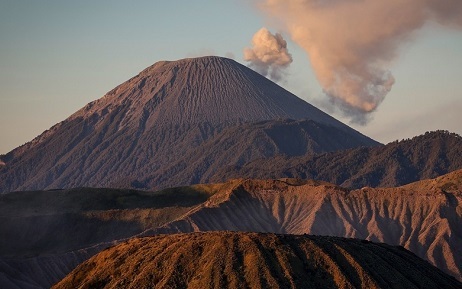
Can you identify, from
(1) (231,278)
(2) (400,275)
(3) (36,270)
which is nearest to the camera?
(1) (231,278)

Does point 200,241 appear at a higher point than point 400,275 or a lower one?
higher

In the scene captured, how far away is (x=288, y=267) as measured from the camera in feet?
382

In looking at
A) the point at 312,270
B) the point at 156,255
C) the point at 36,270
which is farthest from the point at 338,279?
the point at 36,270

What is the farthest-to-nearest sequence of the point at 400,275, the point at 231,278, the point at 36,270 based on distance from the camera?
the point at 36,270, the point at 400,275, the point at 231,278

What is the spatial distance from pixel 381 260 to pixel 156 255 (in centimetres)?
2528

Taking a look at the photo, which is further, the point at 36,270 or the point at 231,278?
the point at 36,270

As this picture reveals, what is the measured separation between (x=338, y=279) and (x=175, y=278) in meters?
17.1

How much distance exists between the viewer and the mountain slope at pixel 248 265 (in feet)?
375

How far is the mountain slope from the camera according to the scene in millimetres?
114250

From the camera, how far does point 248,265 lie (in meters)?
116

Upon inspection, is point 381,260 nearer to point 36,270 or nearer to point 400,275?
point 400,275

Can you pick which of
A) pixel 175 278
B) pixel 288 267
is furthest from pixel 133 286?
pixel 288 267

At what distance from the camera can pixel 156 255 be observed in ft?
396

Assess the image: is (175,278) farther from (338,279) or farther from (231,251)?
(338,279)
